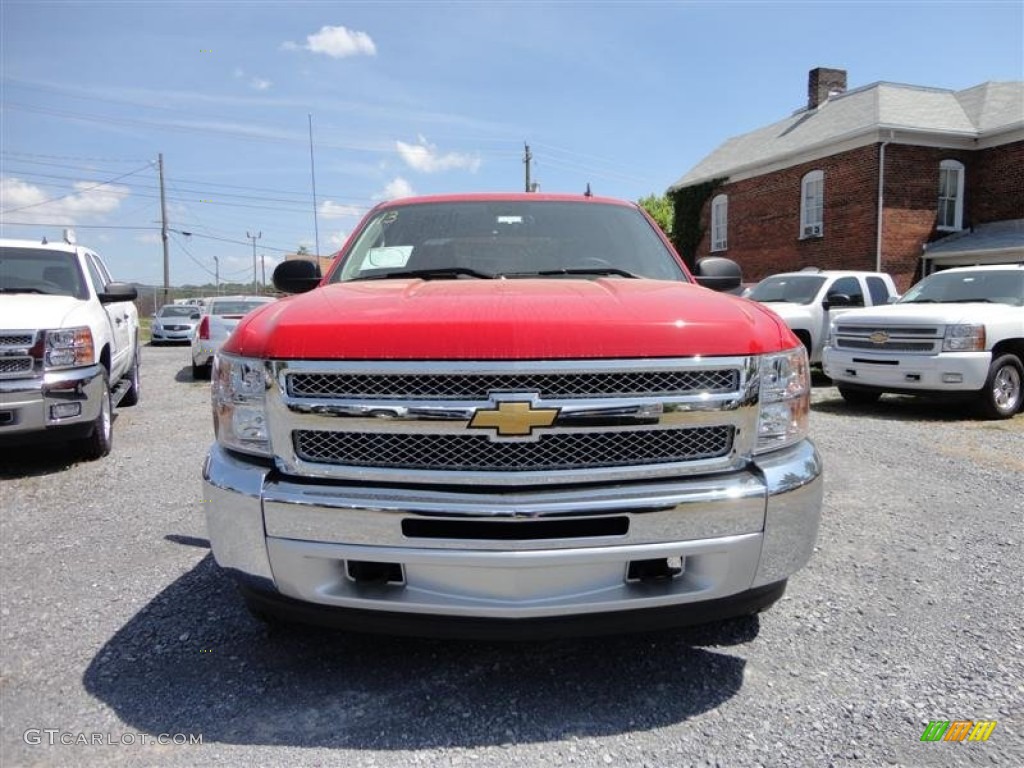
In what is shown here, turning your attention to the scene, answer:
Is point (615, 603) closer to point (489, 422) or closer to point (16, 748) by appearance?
point (489, 422)

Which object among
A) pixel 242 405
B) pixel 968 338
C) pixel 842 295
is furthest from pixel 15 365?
pixel 842 295

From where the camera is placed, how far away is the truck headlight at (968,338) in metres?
7.99

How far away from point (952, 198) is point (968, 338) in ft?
48.6

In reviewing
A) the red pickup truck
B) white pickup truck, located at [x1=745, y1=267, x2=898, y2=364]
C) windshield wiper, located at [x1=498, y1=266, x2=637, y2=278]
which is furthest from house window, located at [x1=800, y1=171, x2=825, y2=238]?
the red pickup truck

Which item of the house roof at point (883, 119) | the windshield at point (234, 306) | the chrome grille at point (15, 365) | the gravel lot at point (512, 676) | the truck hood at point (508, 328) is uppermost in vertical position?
the house roof at point (883, 119)

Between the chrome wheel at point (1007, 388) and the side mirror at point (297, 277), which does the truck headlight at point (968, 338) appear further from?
the side mirror at point (297, 277)

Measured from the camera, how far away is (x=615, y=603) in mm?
2154

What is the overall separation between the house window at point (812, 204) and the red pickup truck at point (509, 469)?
2086cm

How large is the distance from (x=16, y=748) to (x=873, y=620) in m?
3.22

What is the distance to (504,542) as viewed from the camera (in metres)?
2.10

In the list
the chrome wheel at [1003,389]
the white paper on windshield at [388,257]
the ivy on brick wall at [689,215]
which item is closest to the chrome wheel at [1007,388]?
the chrome wheel at [1003,389]

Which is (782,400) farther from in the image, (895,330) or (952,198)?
(952,198)

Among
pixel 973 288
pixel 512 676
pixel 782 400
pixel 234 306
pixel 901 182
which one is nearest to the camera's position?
pixel 782 400

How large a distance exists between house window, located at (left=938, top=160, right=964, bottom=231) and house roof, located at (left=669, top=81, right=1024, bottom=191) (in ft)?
3.35
